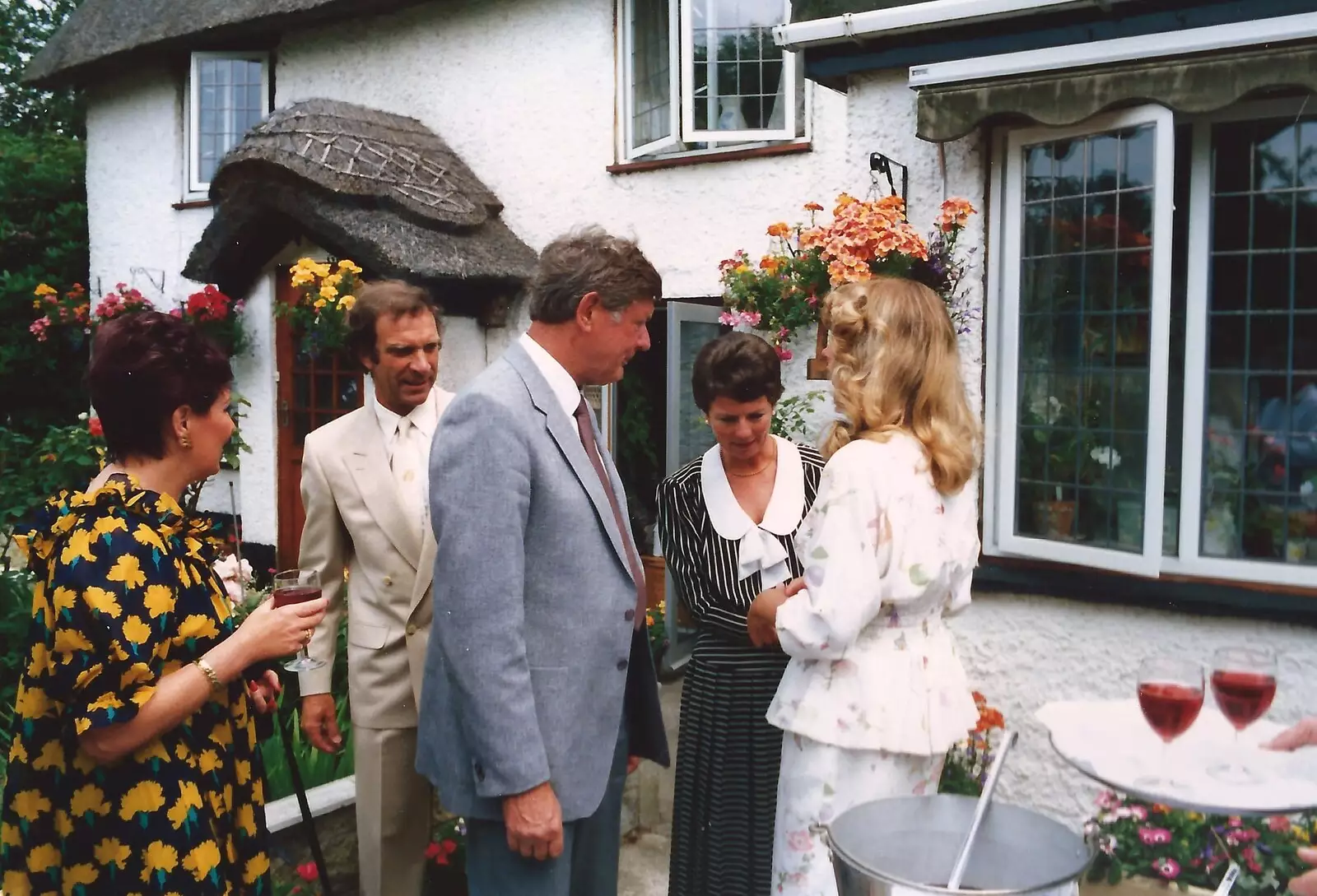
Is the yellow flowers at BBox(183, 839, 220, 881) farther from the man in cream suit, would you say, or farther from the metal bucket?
the metal bucket

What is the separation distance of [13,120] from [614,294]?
46.3ft

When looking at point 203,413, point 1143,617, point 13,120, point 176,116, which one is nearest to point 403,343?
point 203,413

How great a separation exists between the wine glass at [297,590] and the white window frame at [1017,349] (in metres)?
2.66

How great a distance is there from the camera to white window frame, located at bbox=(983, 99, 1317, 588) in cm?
338

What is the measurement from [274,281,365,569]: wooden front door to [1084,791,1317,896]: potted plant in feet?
19.2

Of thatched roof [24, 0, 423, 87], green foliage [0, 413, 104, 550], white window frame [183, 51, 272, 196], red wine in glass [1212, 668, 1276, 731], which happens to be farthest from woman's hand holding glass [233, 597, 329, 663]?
white window frame [183, 51, 272, 196]

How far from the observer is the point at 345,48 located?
754 cm

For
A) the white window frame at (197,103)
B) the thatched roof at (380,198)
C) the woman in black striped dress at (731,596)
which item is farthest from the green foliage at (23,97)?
the woman in black striped dress at (731,596)

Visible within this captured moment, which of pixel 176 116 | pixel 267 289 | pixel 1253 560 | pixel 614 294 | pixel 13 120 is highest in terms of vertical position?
pixel 13 120

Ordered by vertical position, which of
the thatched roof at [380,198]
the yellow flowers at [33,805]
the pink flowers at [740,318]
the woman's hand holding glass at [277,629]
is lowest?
the yellow flowers at [33,805]

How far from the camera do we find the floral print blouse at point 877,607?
78.5 inches

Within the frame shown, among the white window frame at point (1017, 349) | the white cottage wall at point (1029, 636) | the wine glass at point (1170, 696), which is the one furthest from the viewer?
the white cottage wall at point (1029, 636)

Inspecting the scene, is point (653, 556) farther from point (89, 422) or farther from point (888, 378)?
point (888, 378)

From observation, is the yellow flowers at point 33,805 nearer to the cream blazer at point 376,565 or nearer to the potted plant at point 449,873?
the cream blazer at point 376,565
